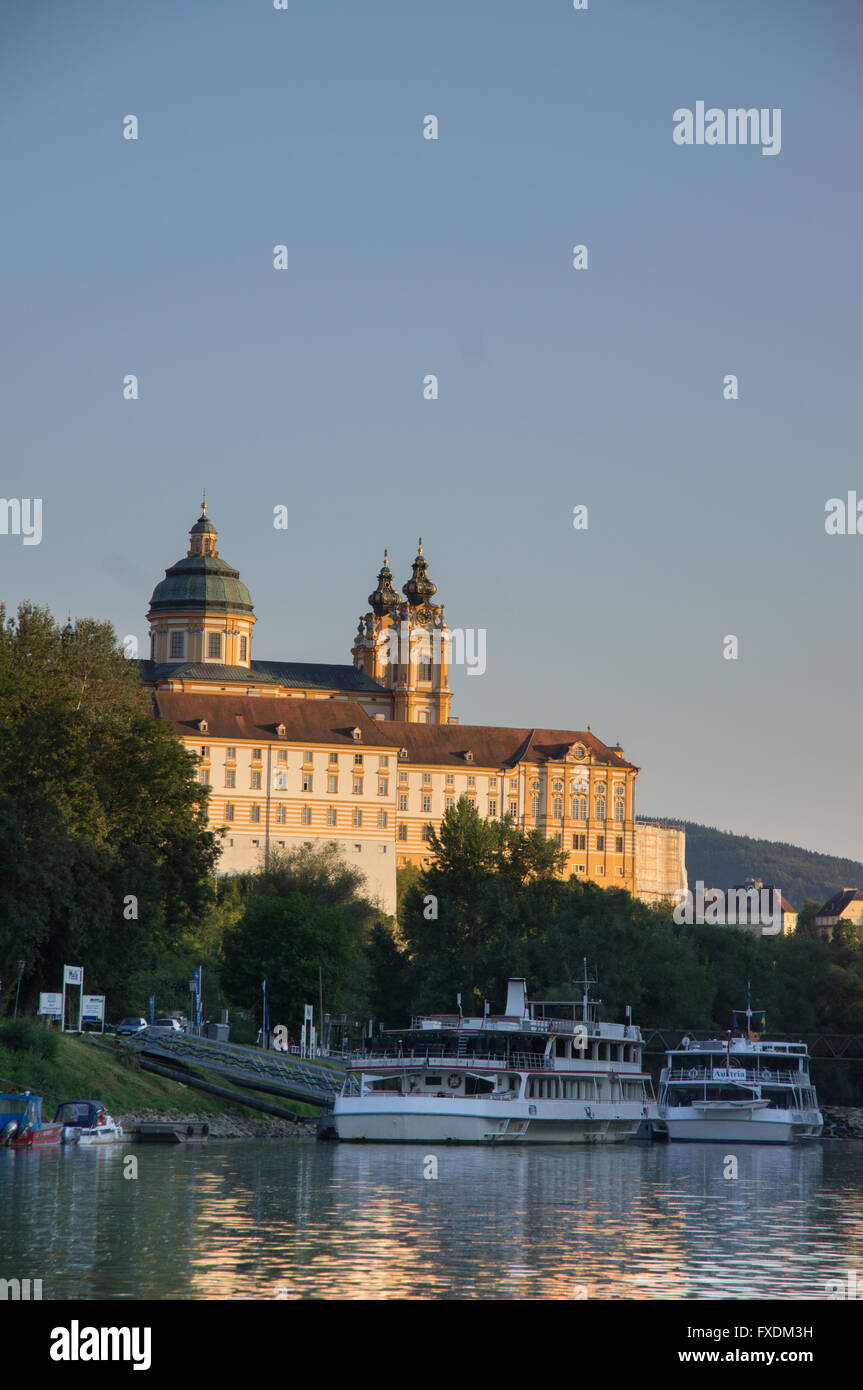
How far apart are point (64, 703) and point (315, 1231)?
130ft

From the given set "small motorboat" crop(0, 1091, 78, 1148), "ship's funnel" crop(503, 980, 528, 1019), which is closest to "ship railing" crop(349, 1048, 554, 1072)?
"ship's funnel" crop(503, 980, 528, 1019)

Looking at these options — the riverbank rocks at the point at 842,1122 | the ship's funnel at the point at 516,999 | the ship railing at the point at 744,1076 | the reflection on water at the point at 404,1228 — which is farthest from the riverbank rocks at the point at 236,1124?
the riverbank rocks at the point at 842,1122

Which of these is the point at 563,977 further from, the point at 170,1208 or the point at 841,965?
the point at 170,1208

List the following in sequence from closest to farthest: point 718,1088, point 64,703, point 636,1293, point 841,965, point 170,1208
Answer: point 636,1293 < point 170,1208 < point 64,703 < point 718,1088 < point 841,965

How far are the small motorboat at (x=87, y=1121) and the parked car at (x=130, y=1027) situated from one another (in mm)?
15400

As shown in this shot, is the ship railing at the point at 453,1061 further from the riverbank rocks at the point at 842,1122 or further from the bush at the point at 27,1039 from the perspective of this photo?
the riverbank rocks at the point at 842,1122

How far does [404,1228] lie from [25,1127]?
19.3m

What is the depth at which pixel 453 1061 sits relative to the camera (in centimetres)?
7012

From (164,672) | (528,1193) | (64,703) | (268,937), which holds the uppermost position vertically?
(164,672)

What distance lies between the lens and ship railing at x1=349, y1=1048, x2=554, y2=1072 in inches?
2736

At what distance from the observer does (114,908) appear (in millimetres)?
68750

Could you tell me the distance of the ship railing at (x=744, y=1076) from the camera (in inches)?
3201

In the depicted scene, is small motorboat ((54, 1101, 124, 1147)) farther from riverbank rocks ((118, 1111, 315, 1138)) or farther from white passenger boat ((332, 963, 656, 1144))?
white passenger boat ((332, 963, 656, 1144))
